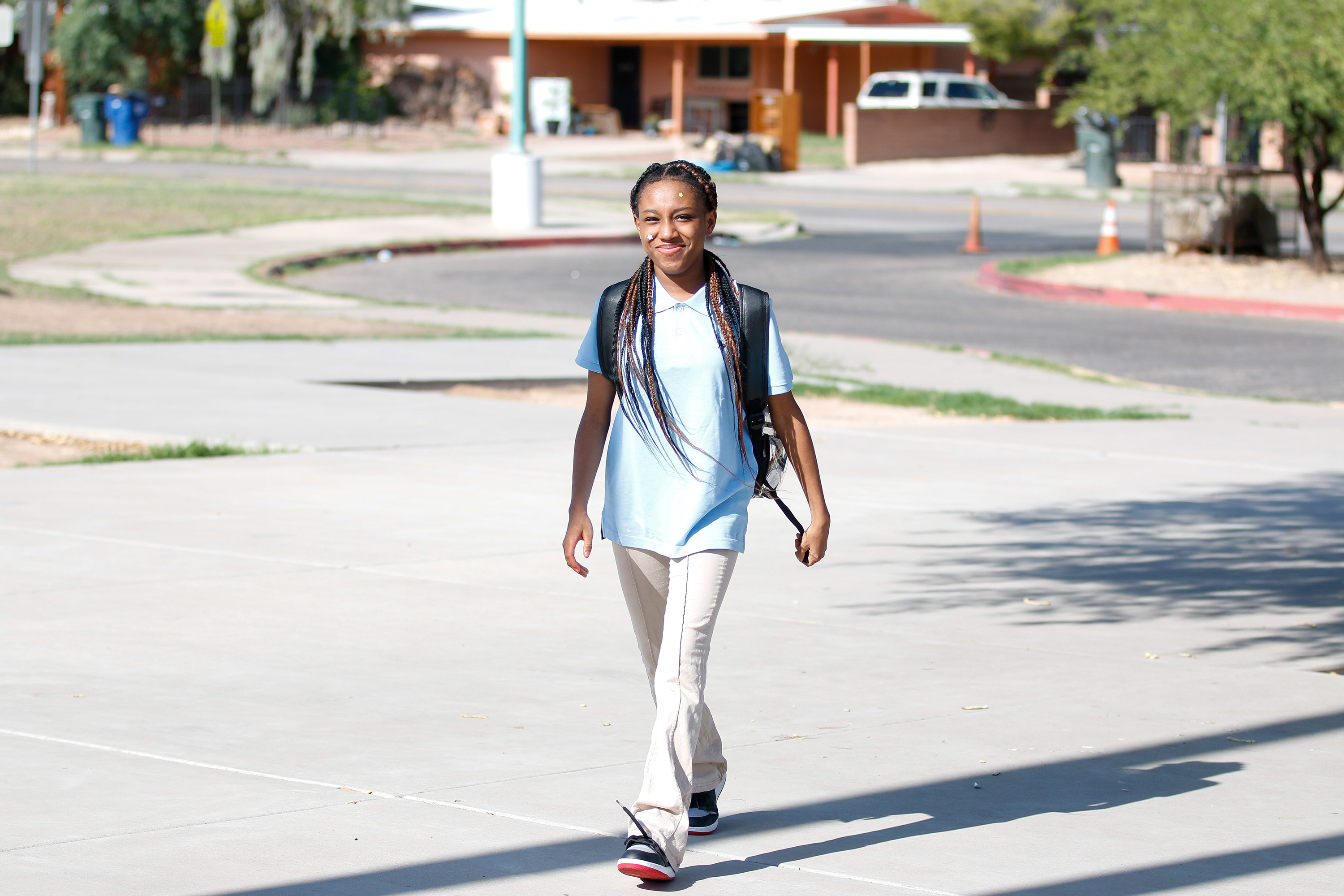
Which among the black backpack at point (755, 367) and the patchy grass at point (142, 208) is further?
the patchy grass at point (142, 208)

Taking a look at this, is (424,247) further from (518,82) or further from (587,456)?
(587,456)

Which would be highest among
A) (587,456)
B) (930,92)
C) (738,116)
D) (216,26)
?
(216,26)

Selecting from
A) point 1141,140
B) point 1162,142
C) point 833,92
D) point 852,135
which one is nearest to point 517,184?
point 852,135

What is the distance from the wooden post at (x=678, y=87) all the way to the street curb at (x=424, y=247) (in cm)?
2984

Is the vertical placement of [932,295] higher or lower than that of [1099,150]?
lower

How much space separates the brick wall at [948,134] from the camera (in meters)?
48.6

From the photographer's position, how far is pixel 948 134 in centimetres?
5128

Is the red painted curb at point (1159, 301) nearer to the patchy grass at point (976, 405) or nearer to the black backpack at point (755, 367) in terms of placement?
the patchy grass at point (976, 405)

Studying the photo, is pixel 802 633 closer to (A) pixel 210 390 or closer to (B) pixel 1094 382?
(A) pixel 210 390

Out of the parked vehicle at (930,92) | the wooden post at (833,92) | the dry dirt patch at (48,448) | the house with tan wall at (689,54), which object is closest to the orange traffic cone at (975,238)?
the dry dirt patch at (48,448)

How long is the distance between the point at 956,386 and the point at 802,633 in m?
7.60

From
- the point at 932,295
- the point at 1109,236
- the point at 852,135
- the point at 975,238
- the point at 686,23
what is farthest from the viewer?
the point at 686,23

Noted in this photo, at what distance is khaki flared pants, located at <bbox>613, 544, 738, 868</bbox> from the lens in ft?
13.3

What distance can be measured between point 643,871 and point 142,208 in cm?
2700
